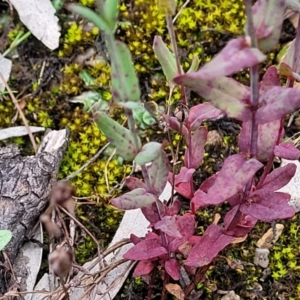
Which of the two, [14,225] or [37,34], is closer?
[14,225]

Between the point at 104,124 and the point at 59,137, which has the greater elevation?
the point at 104,124

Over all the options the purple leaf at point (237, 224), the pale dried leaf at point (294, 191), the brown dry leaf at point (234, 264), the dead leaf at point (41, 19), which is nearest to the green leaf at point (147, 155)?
the purple leaf at point (237, 224)

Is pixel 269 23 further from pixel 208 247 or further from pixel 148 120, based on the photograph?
pixel 148 120

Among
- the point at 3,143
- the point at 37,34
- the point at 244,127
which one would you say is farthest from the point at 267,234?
the point at 37,34

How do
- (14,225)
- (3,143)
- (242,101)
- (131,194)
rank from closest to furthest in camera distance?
(242,101)
(131,194)
(14,225)
(3,143)

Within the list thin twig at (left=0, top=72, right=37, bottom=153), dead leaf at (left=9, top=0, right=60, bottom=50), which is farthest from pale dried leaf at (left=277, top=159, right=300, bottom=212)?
dead leaf at (left=9, top=0, right=60, bottom=50)

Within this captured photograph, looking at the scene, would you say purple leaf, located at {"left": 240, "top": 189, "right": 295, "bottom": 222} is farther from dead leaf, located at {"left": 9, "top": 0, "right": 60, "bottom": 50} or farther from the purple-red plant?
dead leaf, located at {"left": 9, "top": 0, "right": 60, "bottom": 50}

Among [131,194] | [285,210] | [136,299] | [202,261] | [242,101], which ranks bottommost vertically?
[136,299]

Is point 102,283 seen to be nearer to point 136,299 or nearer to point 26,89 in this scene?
point 136,299

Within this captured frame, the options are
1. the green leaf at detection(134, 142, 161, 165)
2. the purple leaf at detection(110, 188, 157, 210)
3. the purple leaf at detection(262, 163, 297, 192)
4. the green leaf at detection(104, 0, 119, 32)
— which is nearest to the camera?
the green leaf at detection(104, 0, 119, 32)
